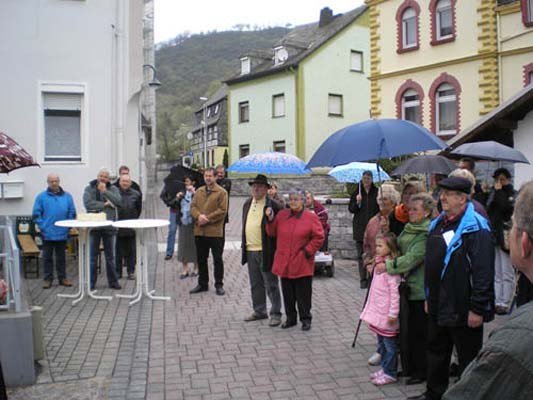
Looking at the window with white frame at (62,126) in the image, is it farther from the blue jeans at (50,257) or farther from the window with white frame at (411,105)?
the window with white frame at (411,105)

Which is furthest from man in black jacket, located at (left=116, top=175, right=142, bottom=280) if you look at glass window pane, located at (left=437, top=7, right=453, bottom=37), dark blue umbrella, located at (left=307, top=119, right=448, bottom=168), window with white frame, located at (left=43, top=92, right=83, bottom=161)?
glass window pane, located at (left=437, top=7, right=453, bottom=37)

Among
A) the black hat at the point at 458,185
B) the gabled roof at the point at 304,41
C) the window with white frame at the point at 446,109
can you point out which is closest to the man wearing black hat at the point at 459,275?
the black hat at the point at 458,185

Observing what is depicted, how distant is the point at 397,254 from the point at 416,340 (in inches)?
31.7

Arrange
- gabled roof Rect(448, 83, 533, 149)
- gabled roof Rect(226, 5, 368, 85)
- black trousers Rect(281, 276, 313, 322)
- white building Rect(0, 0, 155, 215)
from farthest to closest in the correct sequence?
1. gabled roof Rect(226, 5, 368, 85)
2. white building Rect(0, 0, 155, 215)
3. gabled roof Rect(448, 83, 533, 149)
4. black trousers Rect(281, 276, 313, 322)

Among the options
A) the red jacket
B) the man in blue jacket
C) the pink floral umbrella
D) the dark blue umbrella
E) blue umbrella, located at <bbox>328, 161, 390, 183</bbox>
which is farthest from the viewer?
blue umbrella, located at <bbox>328, 161, 390, 183</bbox>

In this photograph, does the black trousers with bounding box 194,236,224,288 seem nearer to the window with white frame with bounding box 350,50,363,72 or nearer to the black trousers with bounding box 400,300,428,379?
the black trousers with bounding box 400,300,428,379

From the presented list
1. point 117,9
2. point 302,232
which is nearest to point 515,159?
point 302,232

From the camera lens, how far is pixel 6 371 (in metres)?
5.36

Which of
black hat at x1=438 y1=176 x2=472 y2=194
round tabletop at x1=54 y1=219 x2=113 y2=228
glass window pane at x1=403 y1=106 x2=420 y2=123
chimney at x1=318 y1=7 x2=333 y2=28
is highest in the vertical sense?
chimney at x1=318 y1=7 x2=333 y2=28

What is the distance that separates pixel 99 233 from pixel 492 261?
727cm

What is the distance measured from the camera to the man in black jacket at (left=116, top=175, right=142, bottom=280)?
34.0ft

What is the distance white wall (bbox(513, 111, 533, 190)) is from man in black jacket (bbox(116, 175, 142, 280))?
22.8ft

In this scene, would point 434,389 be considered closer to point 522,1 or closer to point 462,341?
point 462,341

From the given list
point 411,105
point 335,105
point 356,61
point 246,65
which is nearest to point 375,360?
point 411,105
